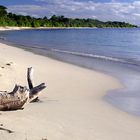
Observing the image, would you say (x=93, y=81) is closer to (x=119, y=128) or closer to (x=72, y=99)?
(x=72, y=99)

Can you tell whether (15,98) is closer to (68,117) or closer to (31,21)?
(68,117)

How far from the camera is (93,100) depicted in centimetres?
1101

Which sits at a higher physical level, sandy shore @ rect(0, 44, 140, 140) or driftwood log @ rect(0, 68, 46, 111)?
driftwood log @ rect(0, 68, 46, 111)

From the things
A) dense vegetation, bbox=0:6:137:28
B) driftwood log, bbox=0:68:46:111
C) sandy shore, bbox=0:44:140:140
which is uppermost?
driftwood log, bbox=0:68:46:111

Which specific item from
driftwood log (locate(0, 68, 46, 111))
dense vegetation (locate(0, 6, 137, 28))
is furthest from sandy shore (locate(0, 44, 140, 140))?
dense vegetation (locate(0, 6, 137, 28))

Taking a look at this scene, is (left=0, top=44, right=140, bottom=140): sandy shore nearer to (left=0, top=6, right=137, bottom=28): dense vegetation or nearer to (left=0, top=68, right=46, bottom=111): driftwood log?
(left=0, top=68, right=46, bottom=111): driftwood log

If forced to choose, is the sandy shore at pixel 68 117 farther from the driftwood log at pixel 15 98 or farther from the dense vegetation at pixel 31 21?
the dense vegetation at pixel 31 21

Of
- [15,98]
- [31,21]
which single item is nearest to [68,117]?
[15,98]

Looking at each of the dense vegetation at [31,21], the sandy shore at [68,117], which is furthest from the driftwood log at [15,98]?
the dense vegetation at [31,21]

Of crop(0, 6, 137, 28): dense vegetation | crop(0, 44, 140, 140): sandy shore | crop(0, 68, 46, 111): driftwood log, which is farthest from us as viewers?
crop(0, 6, 137, 28): dense vegetation

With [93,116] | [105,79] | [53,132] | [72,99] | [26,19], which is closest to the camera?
[53,132]

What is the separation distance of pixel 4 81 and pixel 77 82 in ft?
11.0

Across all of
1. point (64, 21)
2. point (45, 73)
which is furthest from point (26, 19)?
point (45, 73)

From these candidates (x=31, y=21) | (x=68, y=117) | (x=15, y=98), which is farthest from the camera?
(x=31, y=21)
